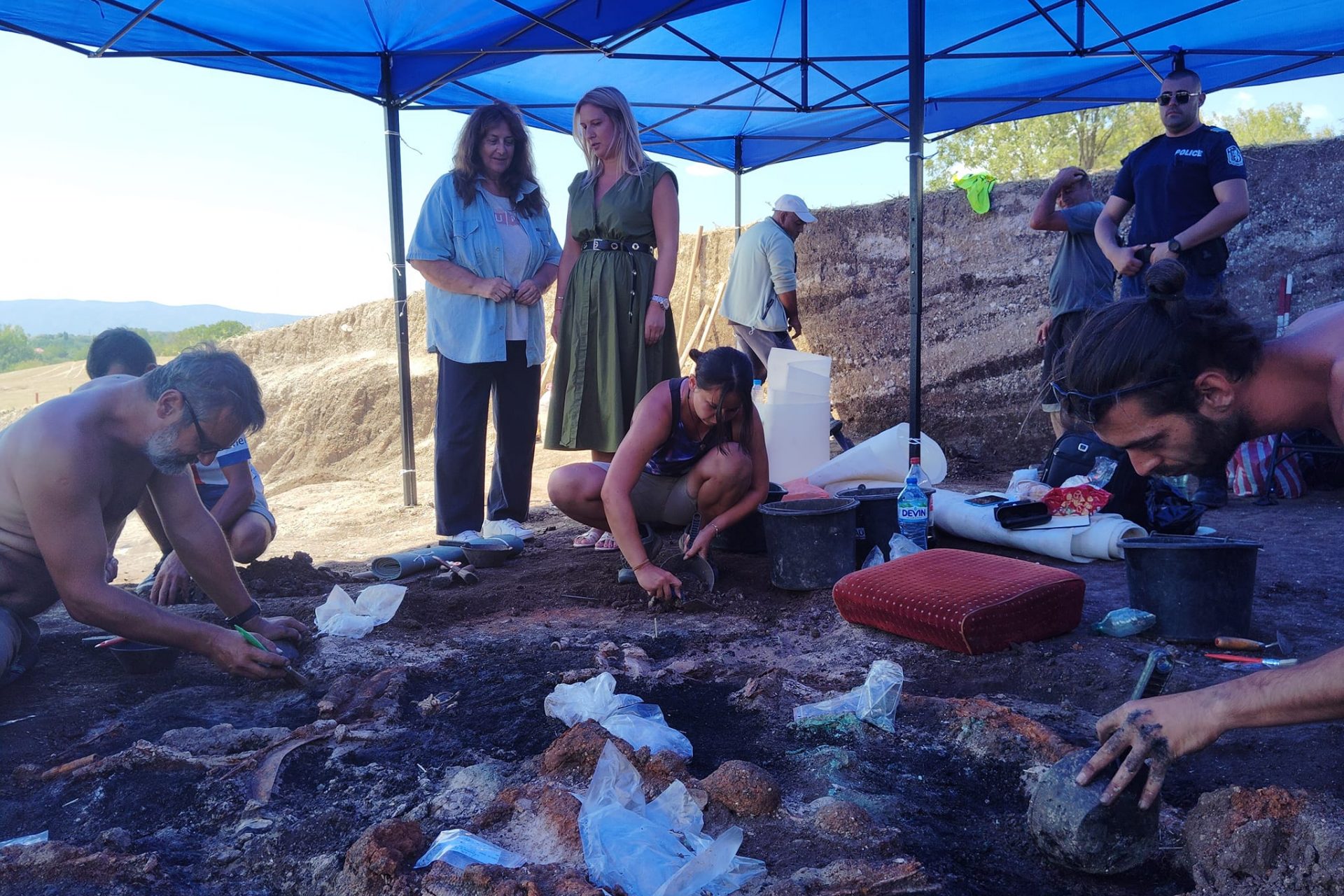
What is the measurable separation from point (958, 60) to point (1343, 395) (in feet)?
18.9

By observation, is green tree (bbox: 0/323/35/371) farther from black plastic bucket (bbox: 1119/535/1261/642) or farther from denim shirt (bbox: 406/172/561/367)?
black plastic bucket (bbox: 1119/535/1261/642)

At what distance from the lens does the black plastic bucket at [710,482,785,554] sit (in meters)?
4.15

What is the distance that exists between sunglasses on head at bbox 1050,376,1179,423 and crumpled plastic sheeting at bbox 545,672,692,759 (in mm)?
1143

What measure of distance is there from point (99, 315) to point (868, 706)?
15310 centimetres

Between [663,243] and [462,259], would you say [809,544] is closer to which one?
[663,243]

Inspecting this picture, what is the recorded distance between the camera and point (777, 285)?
641cm

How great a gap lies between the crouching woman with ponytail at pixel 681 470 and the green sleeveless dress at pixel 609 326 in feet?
1.57

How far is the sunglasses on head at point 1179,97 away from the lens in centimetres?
409

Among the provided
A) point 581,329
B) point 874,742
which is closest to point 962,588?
point 874,742

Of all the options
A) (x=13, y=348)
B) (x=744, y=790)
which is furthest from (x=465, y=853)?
(x=13, y=348)

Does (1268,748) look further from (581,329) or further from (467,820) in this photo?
(581,329)

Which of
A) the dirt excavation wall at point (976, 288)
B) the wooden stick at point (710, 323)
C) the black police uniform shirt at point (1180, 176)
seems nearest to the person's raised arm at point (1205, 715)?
the black police uniform shirt at point (1180, 176)

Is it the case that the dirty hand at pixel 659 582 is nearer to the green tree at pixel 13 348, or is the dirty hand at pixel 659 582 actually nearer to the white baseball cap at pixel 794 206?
the white baseball cap at pixel 794 206

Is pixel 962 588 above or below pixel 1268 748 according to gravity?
above
